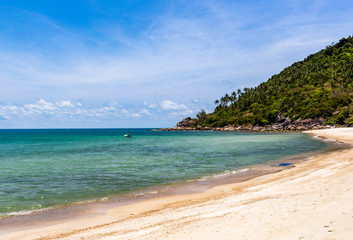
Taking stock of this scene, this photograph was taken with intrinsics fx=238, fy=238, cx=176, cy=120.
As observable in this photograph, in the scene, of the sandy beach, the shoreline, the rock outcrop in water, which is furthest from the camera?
the rock outcrop in water

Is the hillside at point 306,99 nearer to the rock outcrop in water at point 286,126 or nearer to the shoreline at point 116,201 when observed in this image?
the rock outcrop in water at point 286,126

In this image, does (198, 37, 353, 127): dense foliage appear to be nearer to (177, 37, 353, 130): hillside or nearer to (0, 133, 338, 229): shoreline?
(177, 37, 353, 130): hillside

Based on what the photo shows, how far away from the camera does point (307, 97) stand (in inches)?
5615

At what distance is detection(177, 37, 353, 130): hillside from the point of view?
118406mm

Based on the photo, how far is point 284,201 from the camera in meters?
10.4

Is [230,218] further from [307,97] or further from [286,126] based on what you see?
[307,97]

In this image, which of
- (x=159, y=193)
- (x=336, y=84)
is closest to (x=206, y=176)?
(x=159, y=193)

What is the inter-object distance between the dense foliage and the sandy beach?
354 ft

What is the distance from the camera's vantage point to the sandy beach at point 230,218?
6977 mm

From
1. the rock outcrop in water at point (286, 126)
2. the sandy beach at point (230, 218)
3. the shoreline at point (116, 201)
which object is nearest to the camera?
the sandy beach at point (230, 218)

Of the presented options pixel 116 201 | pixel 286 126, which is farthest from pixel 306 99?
pixel 116 201

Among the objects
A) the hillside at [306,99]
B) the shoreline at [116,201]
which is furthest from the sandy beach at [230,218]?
the hillside at [306,99]

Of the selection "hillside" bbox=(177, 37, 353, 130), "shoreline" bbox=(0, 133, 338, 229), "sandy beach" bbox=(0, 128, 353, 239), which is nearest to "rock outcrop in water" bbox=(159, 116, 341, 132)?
"hillside" bbox=(177, 37, 353, 130)

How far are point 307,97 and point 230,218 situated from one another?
509 feet
